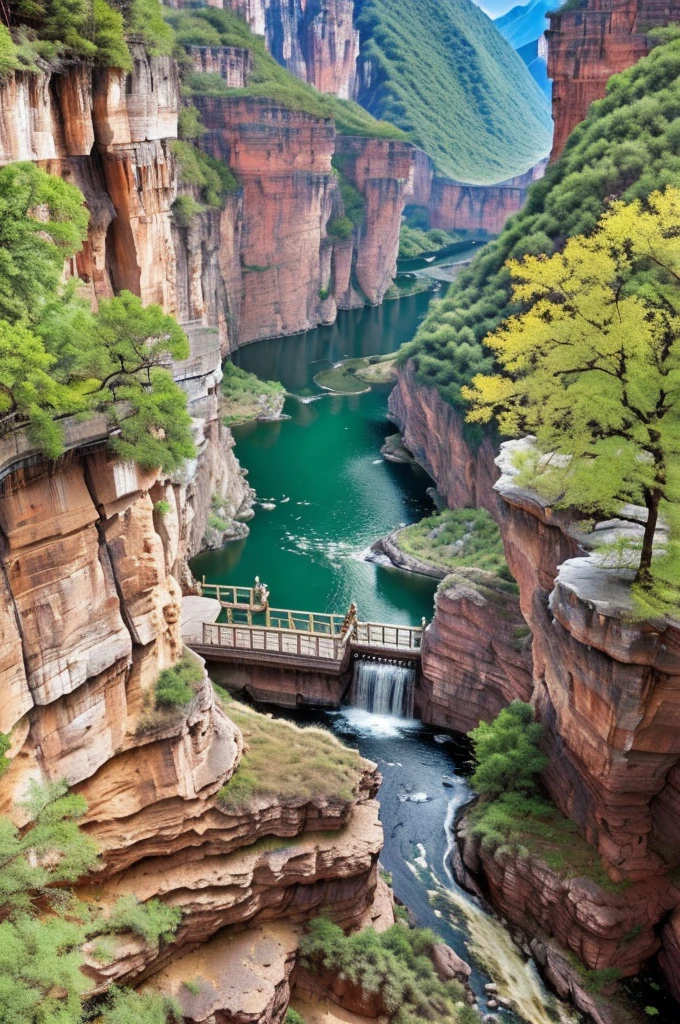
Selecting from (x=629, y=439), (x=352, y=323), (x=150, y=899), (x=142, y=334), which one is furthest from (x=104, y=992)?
(x=352, y=323)

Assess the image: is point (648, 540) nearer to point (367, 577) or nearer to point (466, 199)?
point (367, 577)

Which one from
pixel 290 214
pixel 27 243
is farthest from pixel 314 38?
pixel 27 243

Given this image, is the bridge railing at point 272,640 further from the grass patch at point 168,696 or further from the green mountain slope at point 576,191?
the green mountain slope at point 576,191

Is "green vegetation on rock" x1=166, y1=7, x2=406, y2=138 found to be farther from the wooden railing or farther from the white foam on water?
Answer: the white foam on water

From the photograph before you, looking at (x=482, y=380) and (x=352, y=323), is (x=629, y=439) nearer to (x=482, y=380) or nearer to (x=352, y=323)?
(x=482, y=380)

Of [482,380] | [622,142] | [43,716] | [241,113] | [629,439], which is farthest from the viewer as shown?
[241,113]

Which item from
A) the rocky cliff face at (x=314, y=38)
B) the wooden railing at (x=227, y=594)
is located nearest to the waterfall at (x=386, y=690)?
the wooden railing at (x=227, y=594)
